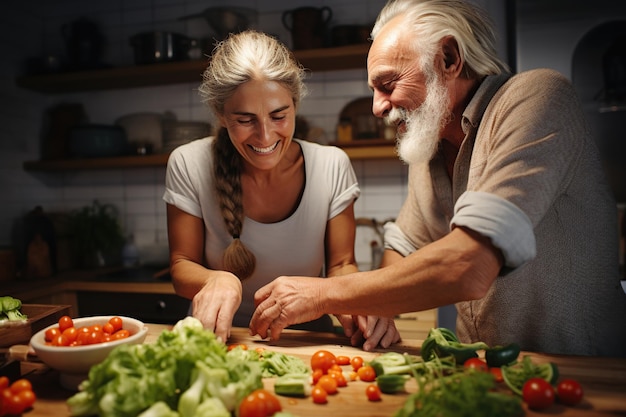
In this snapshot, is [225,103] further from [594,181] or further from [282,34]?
[282,34]

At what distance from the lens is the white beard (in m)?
1.56

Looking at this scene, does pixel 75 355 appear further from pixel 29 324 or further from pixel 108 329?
pixel 29 324

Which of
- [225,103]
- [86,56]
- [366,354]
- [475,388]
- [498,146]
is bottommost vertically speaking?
[366,354]

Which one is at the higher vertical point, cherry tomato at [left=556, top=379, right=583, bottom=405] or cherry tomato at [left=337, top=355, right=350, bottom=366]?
cherry tomato at [left=556, top=379, right=583, bottom=405]

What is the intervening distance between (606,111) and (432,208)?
1919 mm

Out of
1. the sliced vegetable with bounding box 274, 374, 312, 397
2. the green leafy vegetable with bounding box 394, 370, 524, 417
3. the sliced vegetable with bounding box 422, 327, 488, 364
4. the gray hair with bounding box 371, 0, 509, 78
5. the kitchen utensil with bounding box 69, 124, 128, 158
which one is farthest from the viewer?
the kitchen utensil with bounding box 69, 124, 128, 158

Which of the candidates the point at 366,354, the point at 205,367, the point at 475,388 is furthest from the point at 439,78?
the point at 205,367

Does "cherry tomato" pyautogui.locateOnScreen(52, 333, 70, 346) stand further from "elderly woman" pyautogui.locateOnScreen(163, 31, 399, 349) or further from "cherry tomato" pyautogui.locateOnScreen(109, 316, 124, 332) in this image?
"elderly woman" pyautogui.locateOnScreen(163, 31, 399, 349)

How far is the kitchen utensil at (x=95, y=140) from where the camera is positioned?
364 cm

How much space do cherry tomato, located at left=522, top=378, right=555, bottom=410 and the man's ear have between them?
94 centimetres

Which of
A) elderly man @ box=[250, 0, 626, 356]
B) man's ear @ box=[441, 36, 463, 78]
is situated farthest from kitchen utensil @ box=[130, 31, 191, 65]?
man's ear @ box=[441, 36, 463, 78]

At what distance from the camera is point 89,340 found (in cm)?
113

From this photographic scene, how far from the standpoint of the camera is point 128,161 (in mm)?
3570

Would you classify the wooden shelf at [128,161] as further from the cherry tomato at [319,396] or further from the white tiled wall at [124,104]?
the cherry tomato at [319,396]
